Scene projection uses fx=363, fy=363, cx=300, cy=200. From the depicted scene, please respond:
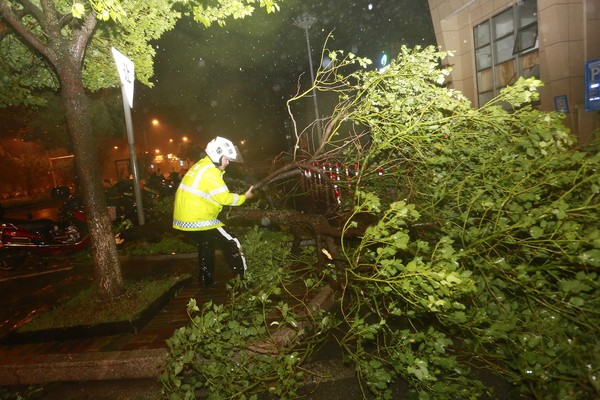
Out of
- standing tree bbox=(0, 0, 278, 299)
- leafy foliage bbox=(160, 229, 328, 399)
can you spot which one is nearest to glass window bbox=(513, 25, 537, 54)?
standing tree bbox=(0, 0, 278, 299)

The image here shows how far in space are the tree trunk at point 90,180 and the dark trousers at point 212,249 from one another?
1.01 m

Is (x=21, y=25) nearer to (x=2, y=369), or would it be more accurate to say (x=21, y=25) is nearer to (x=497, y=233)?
(x=2, y=369)

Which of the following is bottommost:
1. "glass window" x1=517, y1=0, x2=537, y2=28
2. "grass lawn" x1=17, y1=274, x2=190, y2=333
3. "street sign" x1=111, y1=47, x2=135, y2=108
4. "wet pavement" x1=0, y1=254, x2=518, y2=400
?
"wet pavement" x1=0, y1=254, x2=518, y2=400

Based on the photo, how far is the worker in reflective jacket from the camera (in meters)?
4.57

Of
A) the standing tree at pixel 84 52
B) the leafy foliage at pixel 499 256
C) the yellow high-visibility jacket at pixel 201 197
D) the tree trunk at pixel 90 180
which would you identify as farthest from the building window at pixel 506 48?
the tree trunk at pixel 90 180

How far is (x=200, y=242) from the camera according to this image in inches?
194

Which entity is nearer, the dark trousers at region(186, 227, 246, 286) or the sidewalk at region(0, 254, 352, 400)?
the sidewalk at region(0, 254, 352, 400)

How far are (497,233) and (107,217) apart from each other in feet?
14.3

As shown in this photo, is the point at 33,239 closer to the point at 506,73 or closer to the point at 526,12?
the point at 506,73

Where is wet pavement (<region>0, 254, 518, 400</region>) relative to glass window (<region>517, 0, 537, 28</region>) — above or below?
below

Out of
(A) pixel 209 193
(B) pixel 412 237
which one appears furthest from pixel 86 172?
(B) pixel 412 237

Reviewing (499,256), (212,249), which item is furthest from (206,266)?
(499,256)

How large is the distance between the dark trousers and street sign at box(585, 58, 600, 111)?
7453mm

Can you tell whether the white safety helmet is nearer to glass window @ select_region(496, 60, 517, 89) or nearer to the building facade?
the building facade
